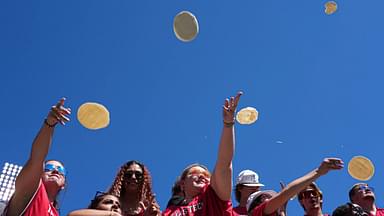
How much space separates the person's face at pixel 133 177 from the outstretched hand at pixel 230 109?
1656 millimetres

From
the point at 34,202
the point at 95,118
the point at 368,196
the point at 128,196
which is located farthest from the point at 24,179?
the point at 368,196

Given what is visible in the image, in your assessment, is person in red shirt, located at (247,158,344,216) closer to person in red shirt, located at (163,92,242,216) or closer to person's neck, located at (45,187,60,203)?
person in red shirt, located at (163,92,242,216)

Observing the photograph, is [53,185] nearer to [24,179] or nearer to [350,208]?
[24,179]

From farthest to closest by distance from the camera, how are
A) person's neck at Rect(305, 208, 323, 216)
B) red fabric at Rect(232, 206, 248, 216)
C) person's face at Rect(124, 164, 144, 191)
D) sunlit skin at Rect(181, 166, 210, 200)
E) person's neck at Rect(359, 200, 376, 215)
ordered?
person's neck at Rect(359, 200, 376, 215)
red fabric at Rect(232, 206, 248, 216)
person's neck at Rect(305, 208, 323, 216)
person's face at Rect(124, 164, 144, 191)
sunlit skin at Rect(181, 166, 210, 200)

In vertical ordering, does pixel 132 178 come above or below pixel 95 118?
below

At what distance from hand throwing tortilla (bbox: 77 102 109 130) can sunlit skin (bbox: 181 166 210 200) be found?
2.13m

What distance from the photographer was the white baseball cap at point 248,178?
781cm

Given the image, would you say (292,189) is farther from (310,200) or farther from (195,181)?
(195,181)

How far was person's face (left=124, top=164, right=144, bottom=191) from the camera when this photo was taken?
660cm

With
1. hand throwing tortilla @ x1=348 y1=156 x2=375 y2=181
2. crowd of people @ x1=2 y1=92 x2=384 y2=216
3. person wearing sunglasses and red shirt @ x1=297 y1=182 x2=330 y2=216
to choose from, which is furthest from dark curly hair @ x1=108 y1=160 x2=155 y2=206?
hand throwing tortilla @ x1=348 y1=156 x2=375 y2=181

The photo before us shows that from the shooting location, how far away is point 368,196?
26.6 ft

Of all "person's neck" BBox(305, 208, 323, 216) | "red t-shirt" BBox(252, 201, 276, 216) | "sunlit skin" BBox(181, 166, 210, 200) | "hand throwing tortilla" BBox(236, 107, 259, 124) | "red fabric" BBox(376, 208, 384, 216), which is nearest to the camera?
"red t-shirt" BBox(252, 201, 276, 216)

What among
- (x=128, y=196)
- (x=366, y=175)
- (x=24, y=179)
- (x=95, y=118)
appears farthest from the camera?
(x=366, y=175)

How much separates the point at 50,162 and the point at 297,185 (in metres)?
2.96
